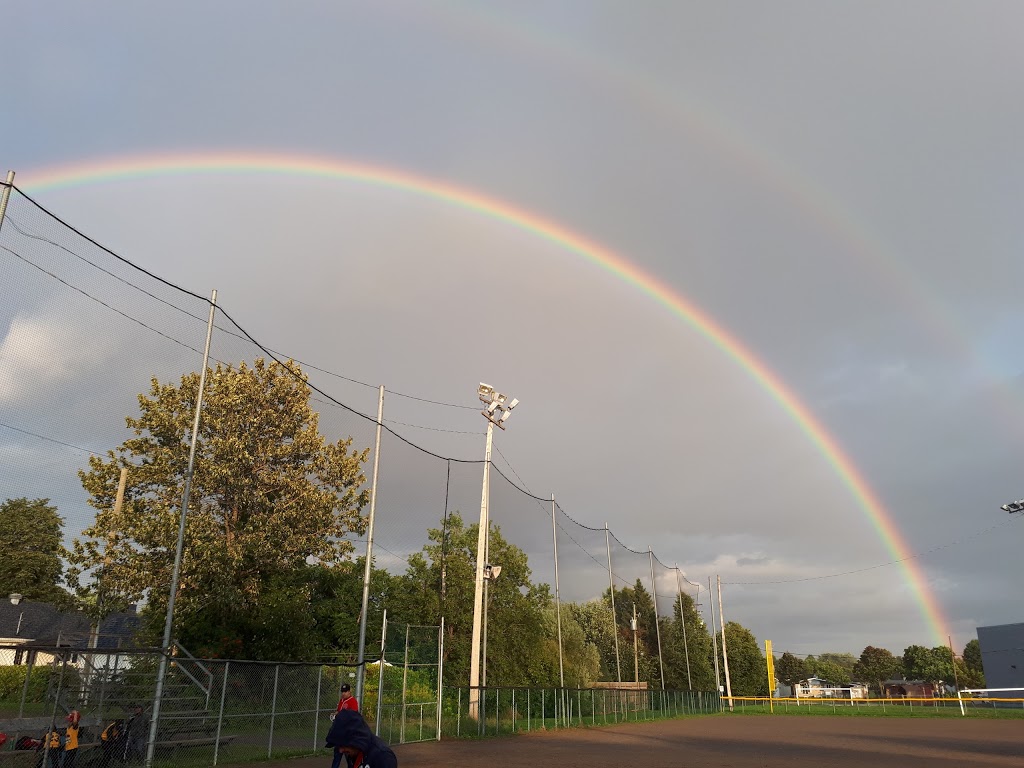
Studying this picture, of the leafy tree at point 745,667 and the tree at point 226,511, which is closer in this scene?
the tree at point 226,511

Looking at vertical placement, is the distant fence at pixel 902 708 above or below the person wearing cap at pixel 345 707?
below

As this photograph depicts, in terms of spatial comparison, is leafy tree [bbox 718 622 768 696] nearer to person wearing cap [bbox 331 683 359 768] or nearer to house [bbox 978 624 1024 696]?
house [bbox 978 624 1024 696]

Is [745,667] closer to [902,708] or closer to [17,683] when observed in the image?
[902,708]

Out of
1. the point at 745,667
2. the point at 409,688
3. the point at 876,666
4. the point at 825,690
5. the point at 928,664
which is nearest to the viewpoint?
the point at 409,688

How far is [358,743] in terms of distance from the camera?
780 cm

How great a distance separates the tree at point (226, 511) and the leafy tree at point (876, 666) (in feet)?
427

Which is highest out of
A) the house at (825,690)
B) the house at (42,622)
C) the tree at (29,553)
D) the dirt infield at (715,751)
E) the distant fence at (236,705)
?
the tree at (29,553)

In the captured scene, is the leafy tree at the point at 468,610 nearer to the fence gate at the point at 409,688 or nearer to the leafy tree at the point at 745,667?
the fence gate at the point at 409,688

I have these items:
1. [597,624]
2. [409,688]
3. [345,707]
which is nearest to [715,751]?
[409,688]

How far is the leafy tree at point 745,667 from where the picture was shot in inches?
2911

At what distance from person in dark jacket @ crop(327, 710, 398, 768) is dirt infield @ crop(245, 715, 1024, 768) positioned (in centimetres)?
692

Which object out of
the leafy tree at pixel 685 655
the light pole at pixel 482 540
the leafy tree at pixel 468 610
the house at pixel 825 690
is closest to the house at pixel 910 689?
the house at pixel 825 690

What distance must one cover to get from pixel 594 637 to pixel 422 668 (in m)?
59.3

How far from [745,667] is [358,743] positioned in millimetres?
76500
